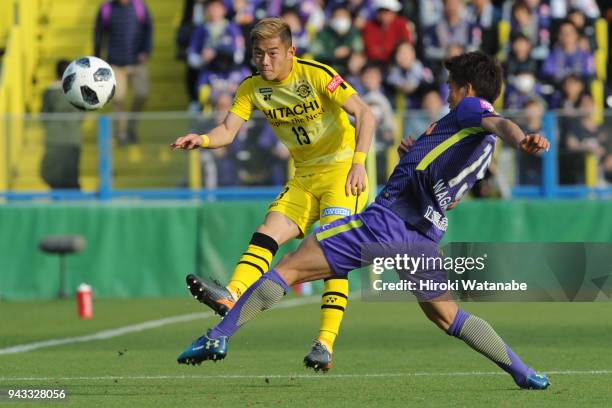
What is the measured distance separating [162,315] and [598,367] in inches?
246

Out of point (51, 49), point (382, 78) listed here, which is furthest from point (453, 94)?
point (51, 49)

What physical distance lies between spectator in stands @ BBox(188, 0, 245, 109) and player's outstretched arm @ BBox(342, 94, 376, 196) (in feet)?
33.2

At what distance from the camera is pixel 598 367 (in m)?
9.99

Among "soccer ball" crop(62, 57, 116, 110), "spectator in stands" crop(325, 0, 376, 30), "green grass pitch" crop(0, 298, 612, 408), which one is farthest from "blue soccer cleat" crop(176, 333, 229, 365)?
"spectator in stands" crop(325, 0, 376, 30)

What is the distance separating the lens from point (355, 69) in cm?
1892

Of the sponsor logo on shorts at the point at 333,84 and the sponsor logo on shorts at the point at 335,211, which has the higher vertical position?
the sponsor logo on shorts at the point at 333,84

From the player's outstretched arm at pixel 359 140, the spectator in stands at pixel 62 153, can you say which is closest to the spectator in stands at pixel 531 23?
the spectator in stands at pixel 62 153

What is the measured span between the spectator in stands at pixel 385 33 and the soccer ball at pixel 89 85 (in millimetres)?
8761

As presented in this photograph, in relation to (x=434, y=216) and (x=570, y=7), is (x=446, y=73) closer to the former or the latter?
(x=570, y=7)

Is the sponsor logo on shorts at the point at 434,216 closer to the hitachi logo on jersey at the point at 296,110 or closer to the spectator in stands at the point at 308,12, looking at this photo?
the hitachi logo on jersey at the point at 296,110

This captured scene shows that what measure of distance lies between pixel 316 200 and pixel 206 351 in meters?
2.25

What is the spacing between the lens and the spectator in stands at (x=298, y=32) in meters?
19.7

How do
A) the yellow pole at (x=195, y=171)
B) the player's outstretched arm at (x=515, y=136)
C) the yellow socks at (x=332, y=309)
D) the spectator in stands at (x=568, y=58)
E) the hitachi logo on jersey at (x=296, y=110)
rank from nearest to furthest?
the player's outstretched arm at (x=515, y=136) → the yellow socks at (x=332, y=309) → the hitachi logo on jersey at (x=296, y=110) → the yellow pole at (x=195, y=171) → the spectator in stands at (x=568, y=58)

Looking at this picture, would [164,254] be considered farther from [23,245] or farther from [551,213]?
[551,213]
